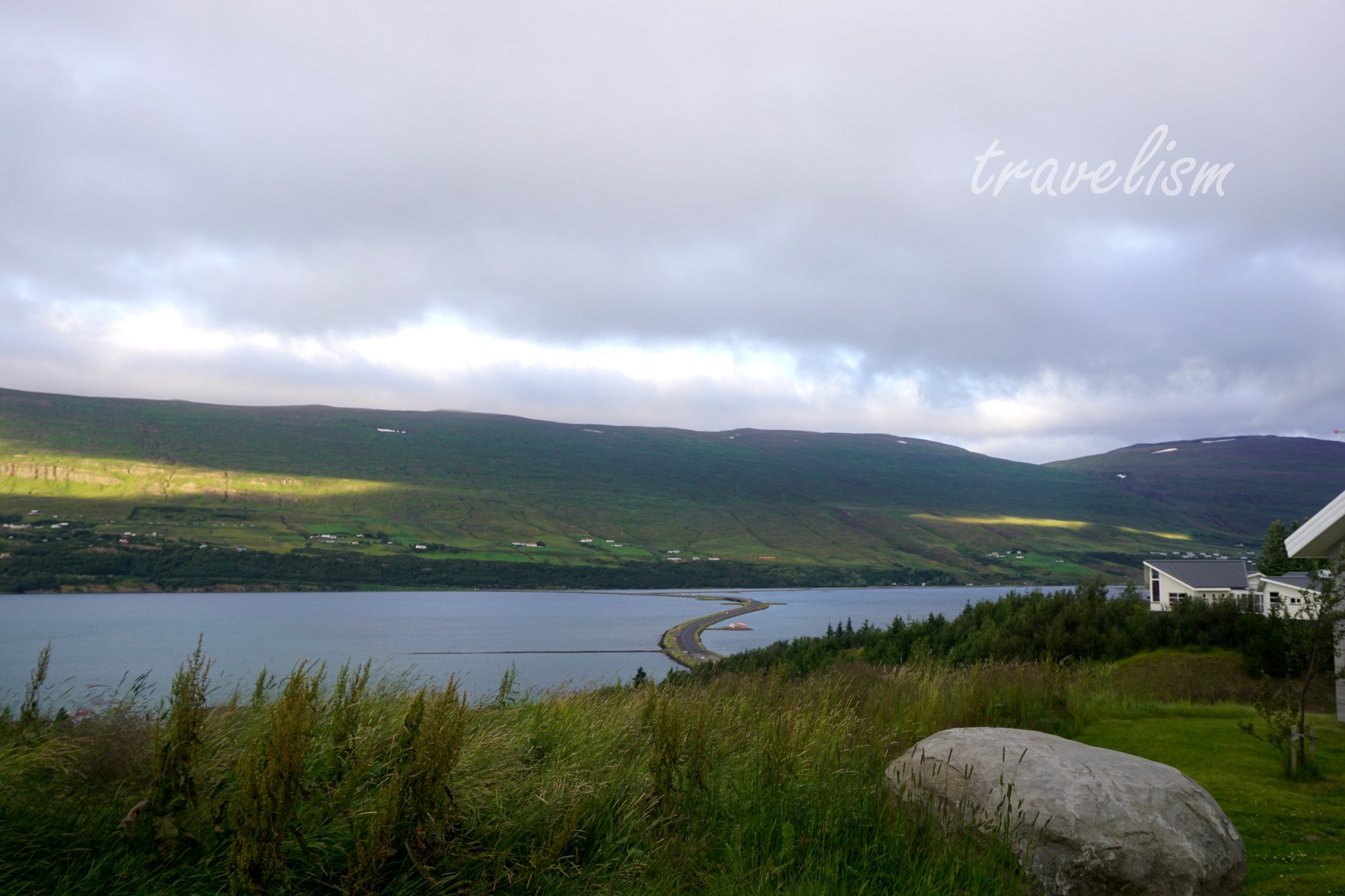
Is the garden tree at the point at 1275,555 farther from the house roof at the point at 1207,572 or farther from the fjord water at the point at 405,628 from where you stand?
the fjord water at the point at 405,628

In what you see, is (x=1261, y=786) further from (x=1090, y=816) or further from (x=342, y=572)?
(x=342, y=572)

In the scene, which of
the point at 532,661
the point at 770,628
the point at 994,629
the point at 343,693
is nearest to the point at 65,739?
the point at 343,693

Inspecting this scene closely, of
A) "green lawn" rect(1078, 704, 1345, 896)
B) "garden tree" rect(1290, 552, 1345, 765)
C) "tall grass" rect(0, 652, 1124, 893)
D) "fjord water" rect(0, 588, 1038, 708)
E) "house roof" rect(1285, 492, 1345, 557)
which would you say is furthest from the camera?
"fjord water" rect(0, 588, 1038, 708)

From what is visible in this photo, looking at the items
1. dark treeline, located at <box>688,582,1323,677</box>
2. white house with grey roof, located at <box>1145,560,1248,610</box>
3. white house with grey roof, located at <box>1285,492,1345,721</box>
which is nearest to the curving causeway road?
dark treeline, located at <box>688,582,1323,677</box>

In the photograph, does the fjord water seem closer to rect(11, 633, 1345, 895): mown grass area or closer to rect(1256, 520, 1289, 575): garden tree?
rect(1256, 520, 1289, 575): garden tree

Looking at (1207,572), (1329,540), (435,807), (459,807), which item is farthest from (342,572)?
(435,807)

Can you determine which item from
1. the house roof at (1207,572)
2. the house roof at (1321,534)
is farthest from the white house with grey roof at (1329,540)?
the house roof at (1207,572)

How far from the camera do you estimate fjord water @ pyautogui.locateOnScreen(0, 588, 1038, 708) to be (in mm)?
50812

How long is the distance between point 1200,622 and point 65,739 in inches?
842

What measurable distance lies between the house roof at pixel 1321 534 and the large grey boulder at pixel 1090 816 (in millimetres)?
7476

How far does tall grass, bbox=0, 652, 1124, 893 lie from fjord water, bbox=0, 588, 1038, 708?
64.3 ft

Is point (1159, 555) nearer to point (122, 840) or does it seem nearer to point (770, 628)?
point (770, 628)

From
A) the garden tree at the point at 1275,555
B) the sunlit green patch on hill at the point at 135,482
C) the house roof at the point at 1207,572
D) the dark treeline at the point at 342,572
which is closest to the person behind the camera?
the house roof at the point at 1207,572

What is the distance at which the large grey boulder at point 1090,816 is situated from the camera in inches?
180
